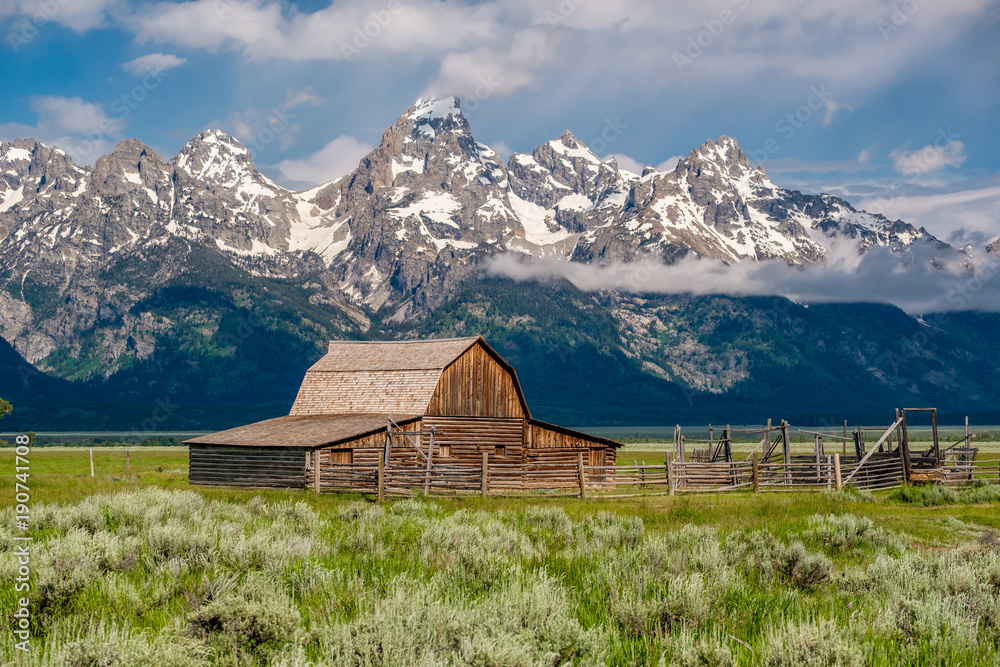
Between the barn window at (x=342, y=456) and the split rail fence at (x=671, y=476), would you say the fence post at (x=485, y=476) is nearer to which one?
the split rail fence at (x=671, y=476)

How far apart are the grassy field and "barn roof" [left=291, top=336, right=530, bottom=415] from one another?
2745 centimetres

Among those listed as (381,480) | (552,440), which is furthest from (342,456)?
(552,440)

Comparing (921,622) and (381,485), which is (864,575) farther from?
(381,485)

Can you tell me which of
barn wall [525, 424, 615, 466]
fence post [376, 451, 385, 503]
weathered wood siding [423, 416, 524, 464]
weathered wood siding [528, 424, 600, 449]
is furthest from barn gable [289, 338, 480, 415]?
fence post [376, 451, 385, 503]

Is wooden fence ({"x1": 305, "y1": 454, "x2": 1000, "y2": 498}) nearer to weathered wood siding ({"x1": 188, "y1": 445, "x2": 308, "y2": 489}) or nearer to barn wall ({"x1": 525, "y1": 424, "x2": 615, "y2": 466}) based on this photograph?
weathered wood siding ({"x1": 188, "y1": 445, "x2": 308, "y2": 489})

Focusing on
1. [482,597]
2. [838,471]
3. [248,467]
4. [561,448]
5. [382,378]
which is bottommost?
[838,471]

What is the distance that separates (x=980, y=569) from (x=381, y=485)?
2125 centimetres

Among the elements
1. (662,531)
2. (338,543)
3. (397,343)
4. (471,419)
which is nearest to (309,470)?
(471,419)

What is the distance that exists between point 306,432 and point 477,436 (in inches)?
390

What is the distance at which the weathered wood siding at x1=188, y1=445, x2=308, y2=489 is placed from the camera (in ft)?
118

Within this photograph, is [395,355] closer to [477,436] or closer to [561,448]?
[477,436]

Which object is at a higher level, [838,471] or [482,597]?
[482,597]

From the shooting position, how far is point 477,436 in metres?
44.1

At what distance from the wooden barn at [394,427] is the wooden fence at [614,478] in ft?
1.08
